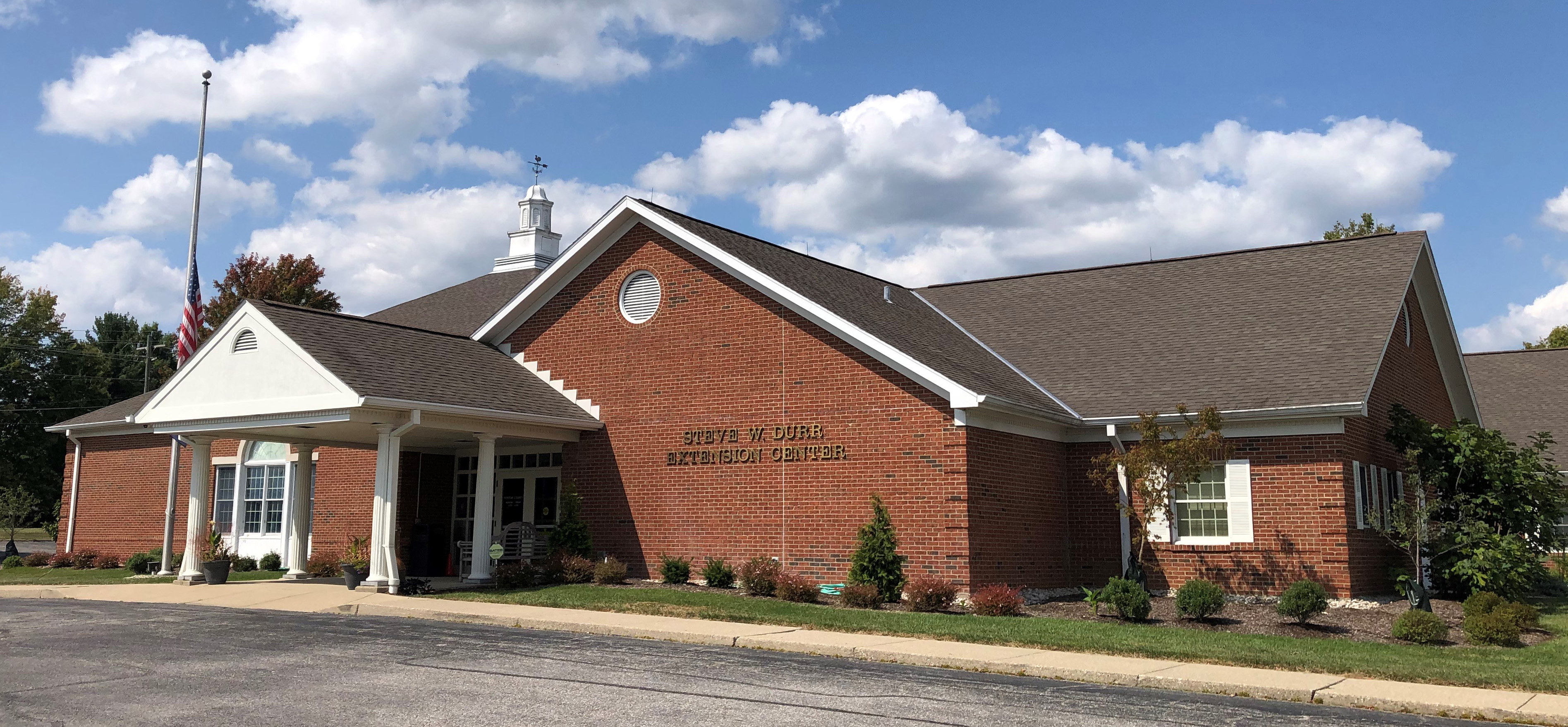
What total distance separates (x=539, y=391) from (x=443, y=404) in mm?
3313

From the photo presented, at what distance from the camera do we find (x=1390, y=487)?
2089cm

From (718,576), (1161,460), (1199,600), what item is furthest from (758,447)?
(1199,600)

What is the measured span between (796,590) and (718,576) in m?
2.03

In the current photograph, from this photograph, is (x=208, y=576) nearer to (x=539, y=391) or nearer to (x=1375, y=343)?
(x=539, y=391)

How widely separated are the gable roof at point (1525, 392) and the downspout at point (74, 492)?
37.7m

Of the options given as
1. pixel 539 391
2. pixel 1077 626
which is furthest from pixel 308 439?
pixel 1077 626

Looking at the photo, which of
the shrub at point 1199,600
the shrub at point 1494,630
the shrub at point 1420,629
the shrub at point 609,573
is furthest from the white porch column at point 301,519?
the shrub at point 1494,630

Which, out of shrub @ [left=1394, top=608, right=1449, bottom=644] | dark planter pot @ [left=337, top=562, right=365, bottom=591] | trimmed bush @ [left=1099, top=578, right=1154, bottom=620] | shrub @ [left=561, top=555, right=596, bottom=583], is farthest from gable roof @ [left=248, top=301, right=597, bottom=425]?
shrub @ [left=1394, top=608, right=1449, bottom=644]

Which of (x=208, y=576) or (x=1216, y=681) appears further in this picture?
(x=208, y=576)

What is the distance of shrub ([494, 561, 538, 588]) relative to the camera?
19781mm

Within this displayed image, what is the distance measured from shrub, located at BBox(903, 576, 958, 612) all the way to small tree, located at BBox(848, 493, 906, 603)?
560mm

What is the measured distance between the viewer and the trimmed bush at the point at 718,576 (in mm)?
19375

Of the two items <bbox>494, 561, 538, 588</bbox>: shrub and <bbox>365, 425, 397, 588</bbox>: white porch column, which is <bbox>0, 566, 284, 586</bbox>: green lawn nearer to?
<bbox>365, 425, 397, 588</bbox>: white porch column

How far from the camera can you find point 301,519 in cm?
2347
